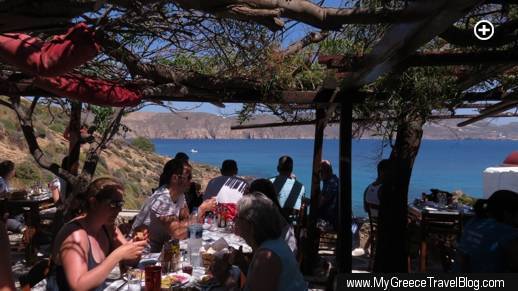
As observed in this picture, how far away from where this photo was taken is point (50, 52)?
77.8 inches

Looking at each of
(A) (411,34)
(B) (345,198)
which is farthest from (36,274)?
(B) (345,198)

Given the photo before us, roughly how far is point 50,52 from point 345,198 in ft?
9.80

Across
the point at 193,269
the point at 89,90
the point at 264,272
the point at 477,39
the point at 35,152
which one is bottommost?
the point at 193,269

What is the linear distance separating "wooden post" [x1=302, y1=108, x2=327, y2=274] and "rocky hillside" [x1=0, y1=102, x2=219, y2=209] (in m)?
9.15

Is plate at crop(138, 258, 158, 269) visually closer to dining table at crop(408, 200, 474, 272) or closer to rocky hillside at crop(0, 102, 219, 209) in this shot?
dining table at crop(408, 200, 474, 272)

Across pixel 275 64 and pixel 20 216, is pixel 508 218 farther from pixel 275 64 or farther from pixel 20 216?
pixel 20 216

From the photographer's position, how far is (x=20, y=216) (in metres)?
7.09

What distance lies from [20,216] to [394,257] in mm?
5568

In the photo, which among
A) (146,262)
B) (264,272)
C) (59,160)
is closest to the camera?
(264,272)

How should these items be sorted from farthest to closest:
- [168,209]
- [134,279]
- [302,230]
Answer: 1. [302,230]
2. [168,209]
3. [134,279]

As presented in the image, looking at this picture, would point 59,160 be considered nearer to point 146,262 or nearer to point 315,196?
point 315,196

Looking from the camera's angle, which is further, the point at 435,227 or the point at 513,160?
the point at 513,160

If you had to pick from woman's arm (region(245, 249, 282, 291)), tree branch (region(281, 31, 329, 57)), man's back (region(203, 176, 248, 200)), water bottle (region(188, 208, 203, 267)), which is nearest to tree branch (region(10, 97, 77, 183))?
man's back (region(203, 176, 248, 200))

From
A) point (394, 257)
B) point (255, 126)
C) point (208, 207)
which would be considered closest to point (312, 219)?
point (394, 257)
